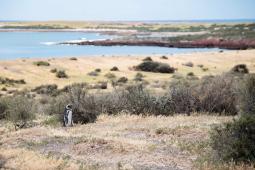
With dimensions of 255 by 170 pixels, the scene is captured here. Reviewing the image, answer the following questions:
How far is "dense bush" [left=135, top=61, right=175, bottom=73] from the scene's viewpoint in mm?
49044

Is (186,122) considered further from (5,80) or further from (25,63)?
(25,63)

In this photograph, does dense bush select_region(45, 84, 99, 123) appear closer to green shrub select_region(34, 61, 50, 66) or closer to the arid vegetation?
the arid vegetation

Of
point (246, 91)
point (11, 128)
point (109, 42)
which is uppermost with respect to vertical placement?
point (246, 91)

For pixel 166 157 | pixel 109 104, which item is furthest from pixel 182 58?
pixel 166 157

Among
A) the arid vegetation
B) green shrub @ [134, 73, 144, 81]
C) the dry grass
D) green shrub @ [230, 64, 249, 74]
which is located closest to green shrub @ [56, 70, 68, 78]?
the dry grass

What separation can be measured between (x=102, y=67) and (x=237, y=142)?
40363 mm

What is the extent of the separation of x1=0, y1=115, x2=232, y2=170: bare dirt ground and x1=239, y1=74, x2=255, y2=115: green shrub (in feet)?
2.76

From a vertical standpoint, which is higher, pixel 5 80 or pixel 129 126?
pixel 129 126

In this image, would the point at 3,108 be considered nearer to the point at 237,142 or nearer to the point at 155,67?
the point at 237,142

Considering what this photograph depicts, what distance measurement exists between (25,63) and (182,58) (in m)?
18.2

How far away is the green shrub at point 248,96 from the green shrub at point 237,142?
18.7ft

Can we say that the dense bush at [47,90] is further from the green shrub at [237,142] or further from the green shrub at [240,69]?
the green shrub at [237,142]

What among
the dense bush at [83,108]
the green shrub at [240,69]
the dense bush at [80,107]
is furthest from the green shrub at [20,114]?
the green shrub at [240,69]

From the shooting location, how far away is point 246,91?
17844 millimetres
